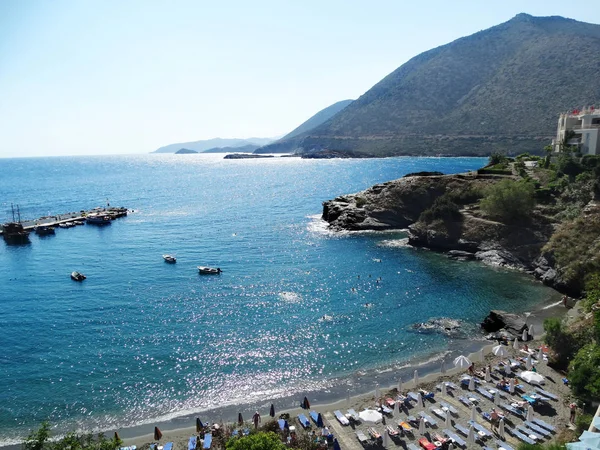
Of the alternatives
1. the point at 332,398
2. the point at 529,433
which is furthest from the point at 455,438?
the point at 332,398

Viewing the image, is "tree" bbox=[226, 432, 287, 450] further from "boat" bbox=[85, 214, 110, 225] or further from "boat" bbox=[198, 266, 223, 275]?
"boat" bbox=[85, 214, 110, 225]

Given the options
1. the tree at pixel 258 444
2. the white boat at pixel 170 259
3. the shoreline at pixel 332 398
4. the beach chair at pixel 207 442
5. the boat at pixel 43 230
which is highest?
the tree at pixel 258 444

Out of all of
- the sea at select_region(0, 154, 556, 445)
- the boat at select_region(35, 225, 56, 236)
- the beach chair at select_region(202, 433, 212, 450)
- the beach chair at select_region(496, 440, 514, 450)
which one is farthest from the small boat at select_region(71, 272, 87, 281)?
the beach chair at select_region(496, 440, 514, 450)

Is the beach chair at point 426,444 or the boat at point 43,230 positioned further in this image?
the boat at point 43,230

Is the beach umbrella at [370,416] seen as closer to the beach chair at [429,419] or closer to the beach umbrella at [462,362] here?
the beach chair at [429,419]

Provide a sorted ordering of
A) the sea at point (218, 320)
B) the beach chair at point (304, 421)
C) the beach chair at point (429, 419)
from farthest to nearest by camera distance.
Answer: the sea at point (218, 320), the beach chair at point (304, 421), the beach chair at point (429, 419)

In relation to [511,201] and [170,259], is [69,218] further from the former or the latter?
[511,201]

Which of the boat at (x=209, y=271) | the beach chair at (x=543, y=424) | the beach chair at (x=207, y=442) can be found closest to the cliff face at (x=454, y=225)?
the beach chair at (x=543, y=424)
